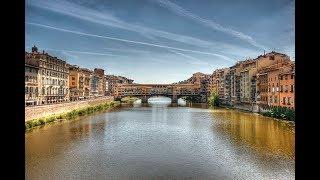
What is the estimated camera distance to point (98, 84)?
364 feet

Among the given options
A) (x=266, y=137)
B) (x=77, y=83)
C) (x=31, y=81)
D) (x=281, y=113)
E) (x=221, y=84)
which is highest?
(x=221, y=84)

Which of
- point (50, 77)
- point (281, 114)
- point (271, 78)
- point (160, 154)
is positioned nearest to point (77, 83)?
point (50, 77)

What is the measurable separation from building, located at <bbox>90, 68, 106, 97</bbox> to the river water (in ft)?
210

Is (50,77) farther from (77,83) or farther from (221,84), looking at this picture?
(221,84)

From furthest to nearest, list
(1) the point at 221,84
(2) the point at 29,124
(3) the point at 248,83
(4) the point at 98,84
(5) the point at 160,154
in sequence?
(4) the point at 98,84 → (1) the point at 221,84 → (3) the point at 248,83 → (2) the point at 29,124 → (5) the point at 160,154

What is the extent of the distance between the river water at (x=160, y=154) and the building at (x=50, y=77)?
70.1ft

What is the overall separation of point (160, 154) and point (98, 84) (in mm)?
89017

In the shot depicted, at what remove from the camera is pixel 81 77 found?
277ft

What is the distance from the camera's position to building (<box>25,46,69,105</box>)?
187 ft

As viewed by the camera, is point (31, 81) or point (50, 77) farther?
point (50, 77)

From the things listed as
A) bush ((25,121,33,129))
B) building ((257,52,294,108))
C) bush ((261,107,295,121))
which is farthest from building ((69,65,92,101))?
bush ((261,107,295,121))

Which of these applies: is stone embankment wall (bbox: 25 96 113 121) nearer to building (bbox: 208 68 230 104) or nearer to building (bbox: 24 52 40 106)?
building (bbox: 24 52 40 106)
